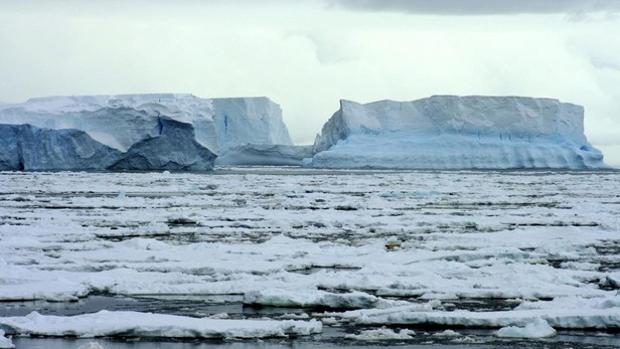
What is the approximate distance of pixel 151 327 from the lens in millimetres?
5301

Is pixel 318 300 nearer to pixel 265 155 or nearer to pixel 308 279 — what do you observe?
pixel 308 279

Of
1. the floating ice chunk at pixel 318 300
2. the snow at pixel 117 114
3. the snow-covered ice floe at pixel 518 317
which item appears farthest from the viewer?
the snow at pixel 117 114

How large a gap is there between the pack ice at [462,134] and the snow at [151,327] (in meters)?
37.6

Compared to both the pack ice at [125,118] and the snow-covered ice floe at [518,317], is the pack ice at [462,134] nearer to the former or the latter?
the pack ice at [125,118]

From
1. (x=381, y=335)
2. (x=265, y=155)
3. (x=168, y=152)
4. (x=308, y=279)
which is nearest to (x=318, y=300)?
(x=308, y=279)

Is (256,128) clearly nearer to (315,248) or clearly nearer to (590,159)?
(590,159)

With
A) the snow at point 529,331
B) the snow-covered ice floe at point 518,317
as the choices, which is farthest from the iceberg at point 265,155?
the snow at point 529,331

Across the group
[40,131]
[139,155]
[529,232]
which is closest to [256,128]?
[139,155]

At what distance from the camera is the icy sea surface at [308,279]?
207 inches

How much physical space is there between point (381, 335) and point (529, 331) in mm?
822

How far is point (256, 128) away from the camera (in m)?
46.9

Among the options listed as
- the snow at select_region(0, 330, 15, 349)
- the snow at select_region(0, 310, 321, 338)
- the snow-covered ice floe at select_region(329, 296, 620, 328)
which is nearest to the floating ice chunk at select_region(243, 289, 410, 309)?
the snow-covered ice floe at select_region(329, 296, 620, 328)

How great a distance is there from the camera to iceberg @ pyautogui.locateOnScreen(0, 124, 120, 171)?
3142 centimetres

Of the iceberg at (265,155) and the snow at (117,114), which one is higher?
the snow at (117,114)
